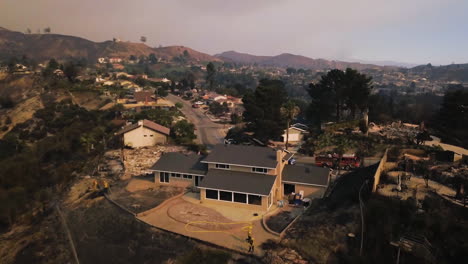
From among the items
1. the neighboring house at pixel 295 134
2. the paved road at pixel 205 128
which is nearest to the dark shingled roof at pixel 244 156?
the paved road at pixel 205 128

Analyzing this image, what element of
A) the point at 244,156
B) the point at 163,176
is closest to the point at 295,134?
the point at 244,156

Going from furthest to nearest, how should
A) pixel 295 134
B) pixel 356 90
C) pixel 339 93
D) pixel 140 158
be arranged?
pixel 295 134, pixel 339 93, pixel 356 90, pixel 140 158

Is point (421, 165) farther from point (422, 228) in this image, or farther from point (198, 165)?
point (198, 165)

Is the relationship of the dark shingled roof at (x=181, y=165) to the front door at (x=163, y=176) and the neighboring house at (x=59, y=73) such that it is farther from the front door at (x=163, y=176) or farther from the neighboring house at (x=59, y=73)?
the neighboring house at (x=59, y=73)

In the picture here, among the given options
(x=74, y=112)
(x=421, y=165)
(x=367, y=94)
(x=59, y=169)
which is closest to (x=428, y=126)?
(x=367, y=94)

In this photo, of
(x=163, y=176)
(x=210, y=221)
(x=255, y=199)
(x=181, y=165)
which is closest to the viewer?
(x=210, y=221)

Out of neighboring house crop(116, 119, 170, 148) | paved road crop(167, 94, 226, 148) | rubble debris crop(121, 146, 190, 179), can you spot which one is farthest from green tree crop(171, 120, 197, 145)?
paved road crop(167, 94, 226, 148)

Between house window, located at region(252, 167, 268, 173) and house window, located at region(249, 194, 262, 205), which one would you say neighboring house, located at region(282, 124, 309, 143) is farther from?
house window, located at region(249, 194, 262, 205)

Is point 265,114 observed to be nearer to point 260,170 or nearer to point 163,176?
point 260,170
